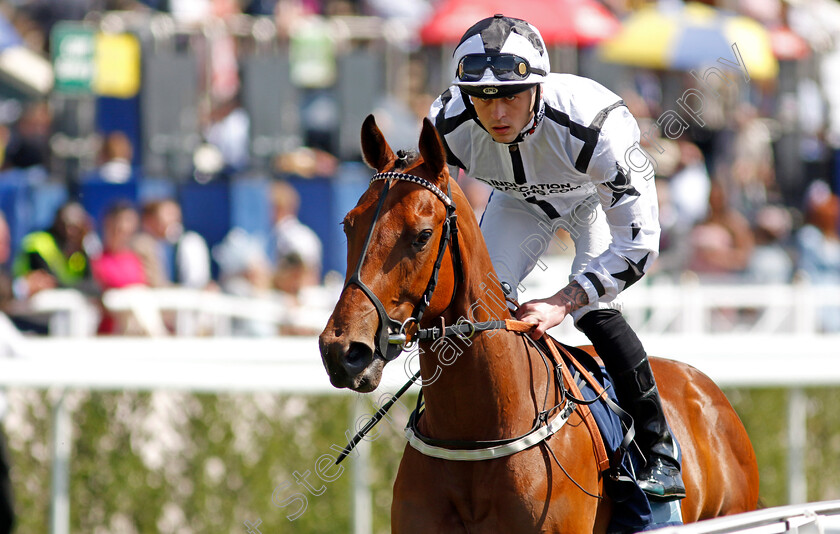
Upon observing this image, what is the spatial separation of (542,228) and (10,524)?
3.12 meters

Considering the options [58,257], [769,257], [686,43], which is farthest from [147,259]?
[686,43]

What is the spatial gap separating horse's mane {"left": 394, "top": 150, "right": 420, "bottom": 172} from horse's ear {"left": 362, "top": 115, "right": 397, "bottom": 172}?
39mm

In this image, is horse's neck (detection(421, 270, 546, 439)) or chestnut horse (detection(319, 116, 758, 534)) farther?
horse's neck (detection(421, 270, 546, 439))

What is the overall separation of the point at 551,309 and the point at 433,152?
2.24 feet

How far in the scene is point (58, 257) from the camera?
311 inches

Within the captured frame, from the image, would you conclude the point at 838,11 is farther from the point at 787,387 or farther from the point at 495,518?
the point at 495,518

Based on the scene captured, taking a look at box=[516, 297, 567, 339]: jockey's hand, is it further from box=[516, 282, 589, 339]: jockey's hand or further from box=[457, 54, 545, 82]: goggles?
box=[457, 54, 545, 82]: goggles

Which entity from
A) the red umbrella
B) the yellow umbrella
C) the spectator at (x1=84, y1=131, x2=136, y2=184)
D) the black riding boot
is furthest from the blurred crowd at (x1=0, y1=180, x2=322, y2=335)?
the black riding boot

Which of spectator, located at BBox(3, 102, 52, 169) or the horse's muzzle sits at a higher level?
→ spectator, located at BBox(3, 102, 52, 169)

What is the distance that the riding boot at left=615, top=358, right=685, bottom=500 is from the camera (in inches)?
148

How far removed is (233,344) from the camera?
20.9 ft

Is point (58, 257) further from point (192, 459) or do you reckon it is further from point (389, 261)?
point (389, 261)

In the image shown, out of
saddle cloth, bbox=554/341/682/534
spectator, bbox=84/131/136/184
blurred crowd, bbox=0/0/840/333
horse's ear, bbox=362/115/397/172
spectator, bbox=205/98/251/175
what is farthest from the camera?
spectator, bbox=205/98/251/175

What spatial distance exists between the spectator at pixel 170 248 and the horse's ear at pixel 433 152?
17.5ft
